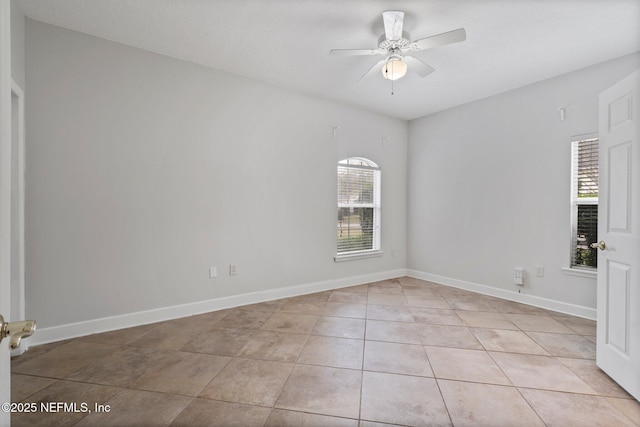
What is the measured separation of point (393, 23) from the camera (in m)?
2.37

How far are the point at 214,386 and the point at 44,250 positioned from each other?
2022 mm

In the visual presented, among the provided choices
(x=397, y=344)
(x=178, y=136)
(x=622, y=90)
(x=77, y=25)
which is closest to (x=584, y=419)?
(x=397, y=344)

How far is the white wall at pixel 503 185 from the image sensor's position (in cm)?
340

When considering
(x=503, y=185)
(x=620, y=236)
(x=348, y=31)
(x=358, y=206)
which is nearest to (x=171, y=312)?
(x=358, y=206)

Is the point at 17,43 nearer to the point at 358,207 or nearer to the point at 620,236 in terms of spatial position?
the point at 358,207

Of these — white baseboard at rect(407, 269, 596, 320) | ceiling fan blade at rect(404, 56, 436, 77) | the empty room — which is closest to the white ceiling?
the empty room

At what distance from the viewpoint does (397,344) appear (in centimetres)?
262

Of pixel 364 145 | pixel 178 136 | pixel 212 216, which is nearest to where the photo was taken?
pixel 178 136

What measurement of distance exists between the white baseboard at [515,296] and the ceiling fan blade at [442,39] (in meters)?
3.21

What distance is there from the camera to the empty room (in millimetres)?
1924

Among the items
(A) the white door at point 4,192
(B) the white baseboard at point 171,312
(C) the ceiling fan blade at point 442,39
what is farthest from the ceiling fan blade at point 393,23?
(B) the white baseboard at point 171,312

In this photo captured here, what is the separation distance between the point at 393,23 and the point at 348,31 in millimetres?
462

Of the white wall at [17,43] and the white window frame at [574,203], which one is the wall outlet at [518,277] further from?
the white wall at [17,43]

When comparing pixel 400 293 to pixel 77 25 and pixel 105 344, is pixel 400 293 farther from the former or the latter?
pixel 77 25
